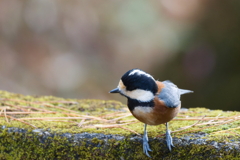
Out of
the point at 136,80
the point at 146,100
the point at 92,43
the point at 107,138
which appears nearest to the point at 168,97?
the point at 146,100

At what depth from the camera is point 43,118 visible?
112 inches

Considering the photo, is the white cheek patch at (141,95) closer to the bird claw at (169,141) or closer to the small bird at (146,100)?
the small bird at (146,100)

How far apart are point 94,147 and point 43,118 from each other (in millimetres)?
807

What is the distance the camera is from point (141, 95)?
2.38 meters

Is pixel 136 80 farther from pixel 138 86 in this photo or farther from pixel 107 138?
pixel 107 138

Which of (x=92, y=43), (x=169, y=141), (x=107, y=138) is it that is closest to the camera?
(x=169, y=141)

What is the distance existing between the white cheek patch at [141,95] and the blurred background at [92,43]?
156 inches

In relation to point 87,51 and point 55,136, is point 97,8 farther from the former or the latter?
point 55,136

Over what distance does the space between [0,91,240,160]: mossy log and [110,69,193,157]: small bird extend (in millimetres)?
127

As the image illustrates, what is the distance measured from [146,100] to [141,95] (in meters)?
0.07

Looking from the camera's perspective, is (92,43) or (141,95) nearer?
(141,95)

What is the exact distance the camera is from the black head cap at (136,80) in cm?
235

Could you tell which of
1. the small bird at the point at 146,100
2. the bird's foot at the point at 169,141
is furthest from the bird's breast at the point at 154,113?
the bird's foot at the point at 169,141

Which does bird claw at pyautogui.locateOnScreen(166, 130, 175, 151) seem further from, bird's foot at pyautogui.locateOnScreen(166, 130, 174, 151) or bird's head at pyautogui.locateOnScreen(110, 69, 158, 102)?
bird's head at pyautogui.locateOnScreen(110, 69, 158, 102)
